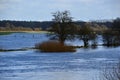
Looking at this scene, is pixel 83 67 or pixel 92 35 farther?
pixel 92 35

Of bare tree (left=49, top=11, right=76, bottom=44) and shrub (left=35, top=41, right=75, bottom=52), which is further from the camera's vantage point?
bare tree (left=49, top=11, right=76, bottom=44)

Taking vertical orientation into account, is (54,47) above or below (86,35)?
below

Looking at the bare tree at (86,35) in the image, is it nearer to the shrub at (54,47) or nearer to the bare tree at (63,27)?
the bare tree at (63,27)

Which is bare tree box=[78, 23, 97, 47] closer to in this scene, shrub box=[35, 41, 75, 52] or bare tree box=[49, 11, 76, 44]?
bare tree box=[49, 11, 76, 44]

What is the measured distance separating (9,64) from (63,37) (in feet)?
107

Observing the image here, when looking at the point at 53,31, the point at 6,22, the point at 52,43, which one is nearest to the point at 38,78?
the point at 52,43

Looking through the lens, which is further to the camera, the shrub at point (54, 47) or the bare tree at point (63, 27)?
the bare tree at point (63, 27)

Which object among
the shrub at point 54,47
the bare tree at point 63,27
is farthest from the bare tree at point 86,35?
the shrub at point 54,47

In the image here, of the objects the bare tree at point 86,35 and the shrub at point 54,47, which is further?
the bare tree at point 86,35

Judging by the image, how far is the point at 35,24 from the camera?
162125mm

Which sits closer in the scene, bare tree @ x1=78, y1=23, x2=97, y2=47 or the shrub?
the shrub

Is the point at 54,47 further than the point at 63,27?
No

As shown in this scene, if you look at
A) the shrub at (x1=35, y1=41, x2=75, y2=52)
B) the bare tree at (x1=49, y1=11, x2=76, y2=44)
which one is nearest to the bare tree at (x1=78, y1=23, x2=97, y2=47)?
the bare tree at (x1=49, y1=11, x2=76, y2=44)

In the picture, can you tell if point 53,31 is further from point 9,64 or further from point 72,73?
point 72,73
